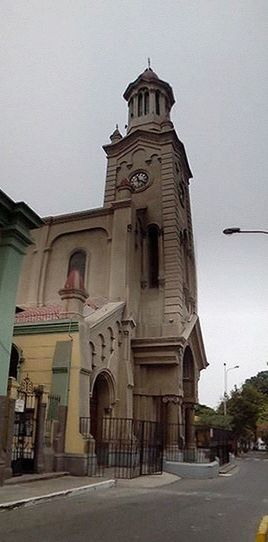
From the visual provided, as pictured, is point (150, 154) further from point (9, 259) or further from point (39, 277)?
point (9, 259)

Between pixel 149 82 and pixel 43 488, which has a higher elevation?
pixel 149 82

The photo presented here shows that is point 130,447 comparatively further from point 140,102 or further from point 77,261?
point 140,102

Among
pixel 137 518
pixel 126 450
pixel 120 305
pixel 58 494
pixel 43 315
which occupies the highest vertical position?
pixel 120 305

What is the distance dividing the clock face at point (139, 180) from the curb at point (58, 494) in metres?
20.9

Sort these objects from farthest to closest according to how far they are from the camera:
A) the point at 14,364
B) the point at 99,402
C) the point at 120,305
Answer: the point at 120,305 < the point at 99,402 < the point at 14,364

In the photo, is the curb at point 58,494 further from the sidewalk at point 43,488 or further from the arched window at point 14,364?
the arched window at point 14,364

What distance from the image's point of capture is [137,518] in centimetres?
831

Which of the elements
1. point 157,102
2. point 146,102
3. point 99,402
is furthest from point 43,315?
point 157,102

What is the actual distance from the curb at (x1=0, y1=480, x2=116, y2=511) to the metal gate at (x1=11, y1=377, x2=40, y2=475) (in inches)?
85.6

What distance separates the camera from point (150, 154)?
104ft

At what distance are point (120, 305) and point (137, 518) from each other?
14.8 metres

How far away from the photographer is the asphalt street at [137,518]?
22.4 ft

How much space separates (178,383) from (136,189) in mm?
13511

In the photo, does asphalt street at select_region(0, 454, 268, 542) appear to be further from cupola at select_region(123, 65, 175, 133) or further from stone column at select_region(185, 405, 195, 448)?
cupola at select_region(123, 65, 175, 133)
